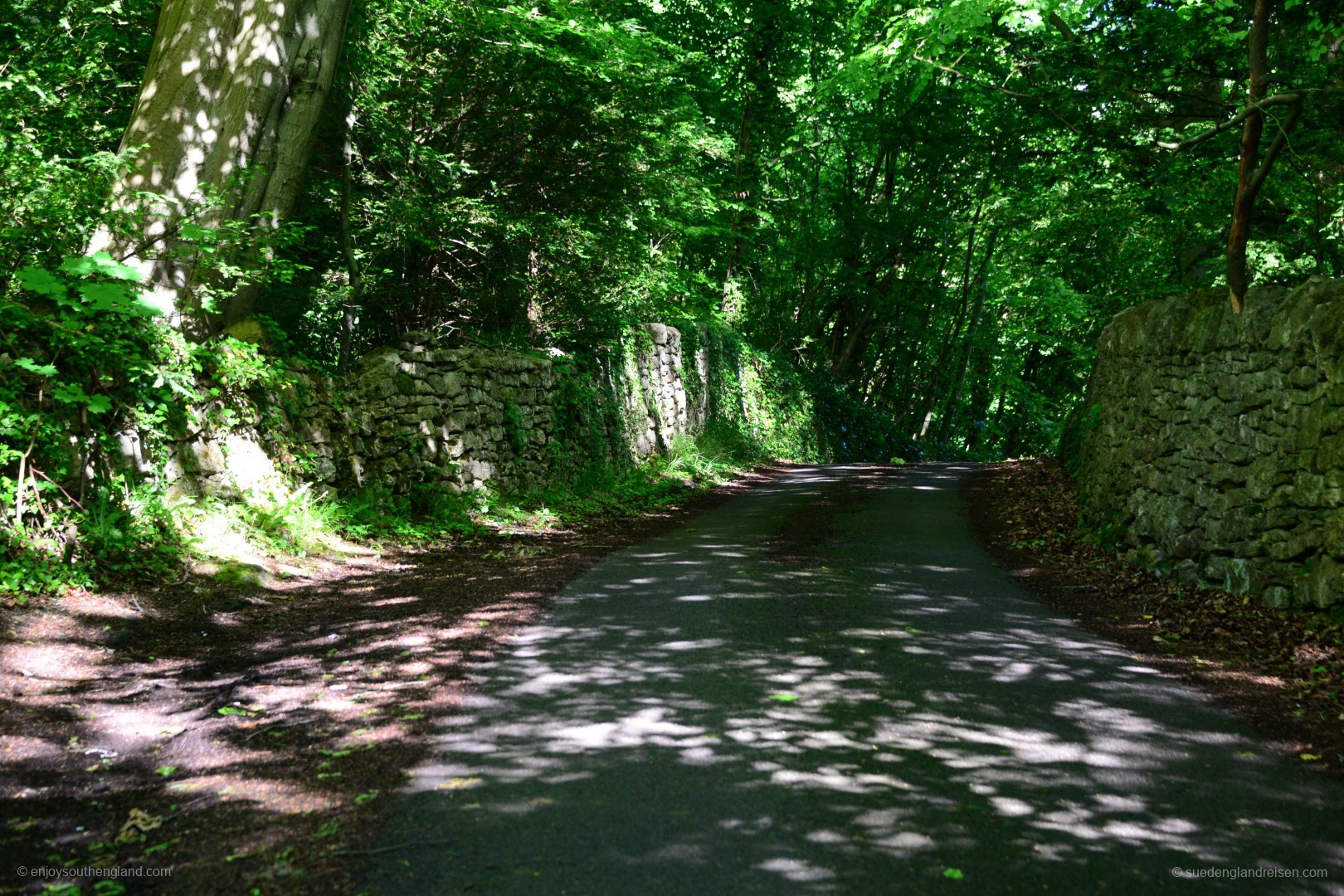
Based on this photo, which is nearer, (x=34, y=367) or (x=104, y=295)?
(x=34, y=367)

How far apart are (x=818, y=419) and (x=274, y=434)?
20.8 meters

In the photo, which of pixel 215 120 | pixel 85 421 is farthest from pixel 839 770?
pixel 215 120

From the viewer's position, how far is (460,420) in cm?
1095

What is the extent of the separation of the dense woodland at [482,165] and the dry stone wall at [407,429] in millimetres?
692

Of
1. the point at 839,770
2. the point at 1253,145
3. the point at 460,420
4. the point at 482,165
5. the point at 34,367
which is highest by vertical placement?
the point at 482,165

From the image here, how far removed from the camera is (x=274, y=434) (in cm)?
843

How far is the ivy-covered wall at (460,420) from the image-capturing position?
819 cm

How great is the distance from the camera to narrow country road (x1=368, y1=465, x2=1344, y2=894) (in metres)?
3.10

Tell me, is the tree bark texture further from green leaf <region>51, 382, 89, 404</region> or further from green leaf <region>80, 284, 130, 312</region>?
green leaf <region>51, 382, 89, 404</region>

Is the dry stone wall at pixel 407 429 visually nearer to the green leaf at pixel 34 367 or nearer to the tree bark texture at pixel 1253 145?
the green leaf at pixel 34 367

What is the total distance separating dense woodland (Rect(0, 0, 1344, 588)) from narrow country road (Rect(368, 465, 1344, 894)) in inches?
154

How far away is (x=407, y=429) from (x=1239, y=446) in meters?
8.05

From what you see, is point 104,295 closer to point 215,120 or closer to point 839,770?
point 215,120

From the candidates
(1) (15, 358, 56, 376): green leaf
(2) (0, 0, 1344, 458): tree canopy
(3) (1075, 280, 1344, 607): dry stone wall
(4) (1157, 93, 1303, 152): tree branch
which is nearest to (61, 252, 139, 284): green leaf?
(2) (0, 0, 1344, 458): tree canopy
